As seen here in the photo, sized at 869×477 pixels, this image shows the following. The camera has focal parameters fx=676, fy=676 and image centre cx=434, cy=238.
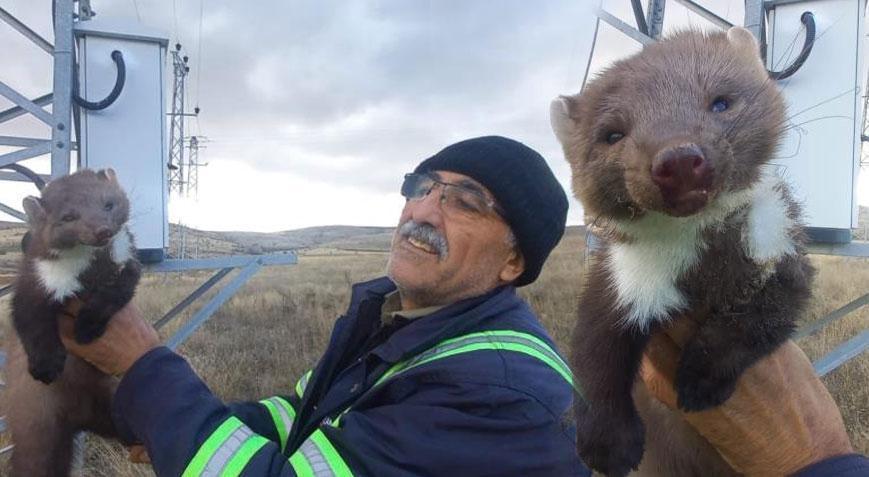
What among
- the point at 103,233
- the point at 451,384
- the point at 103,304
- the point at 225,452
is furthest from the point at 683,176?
the point at 103,233

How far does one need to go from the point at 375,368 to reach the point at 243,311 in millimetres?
12164

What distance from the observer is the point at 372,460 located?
6.51 feet

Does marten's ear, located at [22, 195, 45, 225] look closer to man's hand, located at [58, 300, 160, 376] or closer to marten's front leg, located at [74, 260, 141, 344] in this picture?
marten's front leg, located at [74, 260, 141, 344]

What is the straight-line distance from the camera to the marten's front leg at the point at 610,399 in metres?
1.69

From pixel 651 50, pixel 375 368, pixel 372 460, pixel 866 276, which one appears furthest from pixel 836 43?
pixel 866 276

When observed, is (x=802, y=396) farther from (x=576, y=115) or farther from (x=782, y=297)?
(x=576, y=115)

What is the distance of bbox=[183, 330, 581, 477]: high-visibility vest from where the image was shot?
2.04 m

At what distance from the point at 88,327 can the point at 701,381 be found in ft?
9.16

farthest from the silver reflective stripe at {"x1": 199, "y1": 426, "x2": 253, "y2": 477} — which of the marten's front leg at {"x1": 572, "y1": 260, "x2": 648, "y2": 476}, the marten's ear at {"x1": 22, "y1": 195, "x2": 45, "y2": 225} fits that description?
the marten's ear at {"x1": 22, "y1": 195, "x2": 45, "y2": 225}

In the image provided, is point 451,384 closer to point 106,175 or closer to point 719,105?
point 719,105

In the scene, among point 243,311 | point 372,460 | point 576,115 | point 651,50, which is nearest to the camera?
point 651,50

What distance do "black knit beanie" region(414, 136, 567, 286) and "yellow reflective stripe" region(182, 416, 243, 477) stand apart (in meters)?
1.24

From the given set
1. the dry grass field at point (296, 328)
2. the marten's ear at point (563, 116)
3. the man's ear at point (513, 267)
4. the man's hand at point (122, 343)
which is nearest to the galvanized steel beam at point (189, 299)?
the dry grass field at point (296, 328)

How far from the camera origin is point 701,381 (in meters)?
1.57
